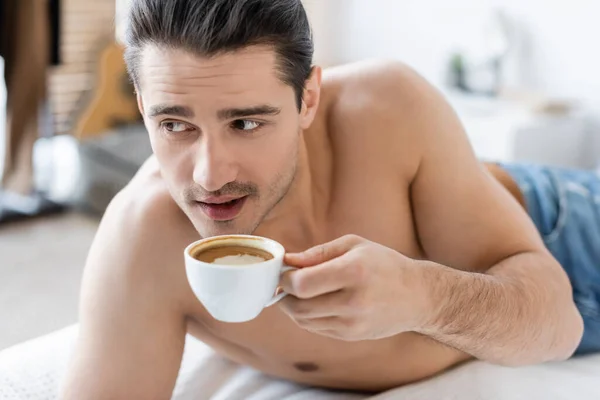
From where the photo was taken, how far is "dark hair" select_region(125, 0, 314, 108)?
3.41 ft

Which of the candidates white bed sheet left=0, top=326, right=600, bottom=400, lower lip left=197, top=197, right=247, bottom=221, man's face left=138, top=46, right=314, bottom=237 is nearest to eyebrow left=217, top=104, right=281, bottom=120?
man's face left=138, top=46, right=314, bottom=237

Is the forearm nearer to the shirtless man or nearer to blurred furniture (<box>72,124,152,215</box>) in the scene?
the shirtless man

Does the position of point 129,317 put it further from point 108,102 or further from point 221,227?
point 108,102

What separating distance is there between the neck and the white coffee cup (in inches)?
17.3

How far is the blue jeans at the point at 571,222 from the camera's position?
5.41 ft

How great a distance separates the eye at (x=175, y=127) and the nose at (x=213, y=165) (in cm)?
5

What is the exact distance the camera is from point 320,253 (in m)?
Result: 0.89

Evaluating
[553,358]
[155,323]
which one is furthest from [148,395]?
[553,358]

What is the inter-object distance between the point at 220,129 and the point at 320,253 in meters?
0.27

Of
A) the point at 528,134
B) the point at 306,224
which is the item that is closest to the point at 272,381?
the point at 306,224

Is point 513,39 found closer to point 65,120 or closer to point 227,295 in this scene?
point 65,120

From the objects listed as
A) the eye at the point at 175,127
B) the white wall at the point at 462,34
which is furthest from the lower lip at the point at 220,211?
the white wall at the point at 462,34

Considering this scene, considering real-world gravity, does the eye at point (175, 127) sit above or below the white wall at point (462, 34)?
above

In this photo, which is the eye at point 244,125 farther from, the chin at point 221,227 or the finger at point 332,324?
the finger at point 332,324
